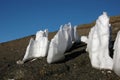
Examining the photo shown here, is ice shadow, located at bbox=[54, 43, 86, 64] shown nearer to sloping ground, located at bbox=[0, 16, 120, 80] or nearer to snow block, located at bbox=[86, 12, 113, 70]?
sloping ground, located at bbox=[0, 16, 120, 80]

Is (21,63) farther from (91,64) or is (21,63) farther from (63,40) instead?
(91,64)

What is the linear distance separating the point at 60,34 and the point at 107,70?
6.69 meters

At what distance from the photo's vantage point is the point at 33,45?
31.1 m

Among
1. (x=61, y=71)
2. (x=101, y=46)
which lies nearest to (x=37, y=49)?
(x=61, y=71)

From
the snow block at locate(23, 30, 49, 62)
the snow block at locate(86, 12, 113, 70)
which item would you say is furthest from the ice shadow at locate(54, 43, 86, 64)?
the snow block at locate(86, 12, 113, 70)

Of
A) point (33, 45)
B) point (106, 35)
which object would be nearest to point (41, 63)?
point (33, 45)

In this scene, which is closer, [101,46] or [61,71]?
[101,46]

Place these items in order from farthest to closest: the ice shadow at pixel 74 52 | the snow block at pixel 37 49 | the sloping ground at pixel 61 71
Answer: the snow block at pixel 37 49
the ice shadow at pixel 74 52
the sloping ground at pixel 61 71

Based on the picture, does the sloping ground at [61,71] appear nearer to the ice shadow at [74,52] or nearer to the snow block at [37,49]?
the ice shadow at [74,52]

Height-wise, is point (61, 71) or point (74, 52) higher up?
point (74, 52)

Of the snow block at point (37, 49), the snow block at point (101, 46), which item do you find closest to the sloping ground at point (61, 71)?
the snow block at point (101, 46)

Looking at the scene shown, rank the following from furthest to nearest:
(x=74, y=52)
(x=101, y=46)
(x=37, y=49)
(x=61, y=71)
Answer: (x=37, y=49), (x=74, y=52), (x=61, y=71), (x=101, y=46)

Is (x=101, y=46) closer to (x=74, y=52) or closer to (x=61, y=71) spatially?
(x=61, y=71)

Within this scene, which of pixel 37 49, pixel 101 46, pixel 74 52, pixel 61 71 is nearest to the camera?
pixel 101 46
